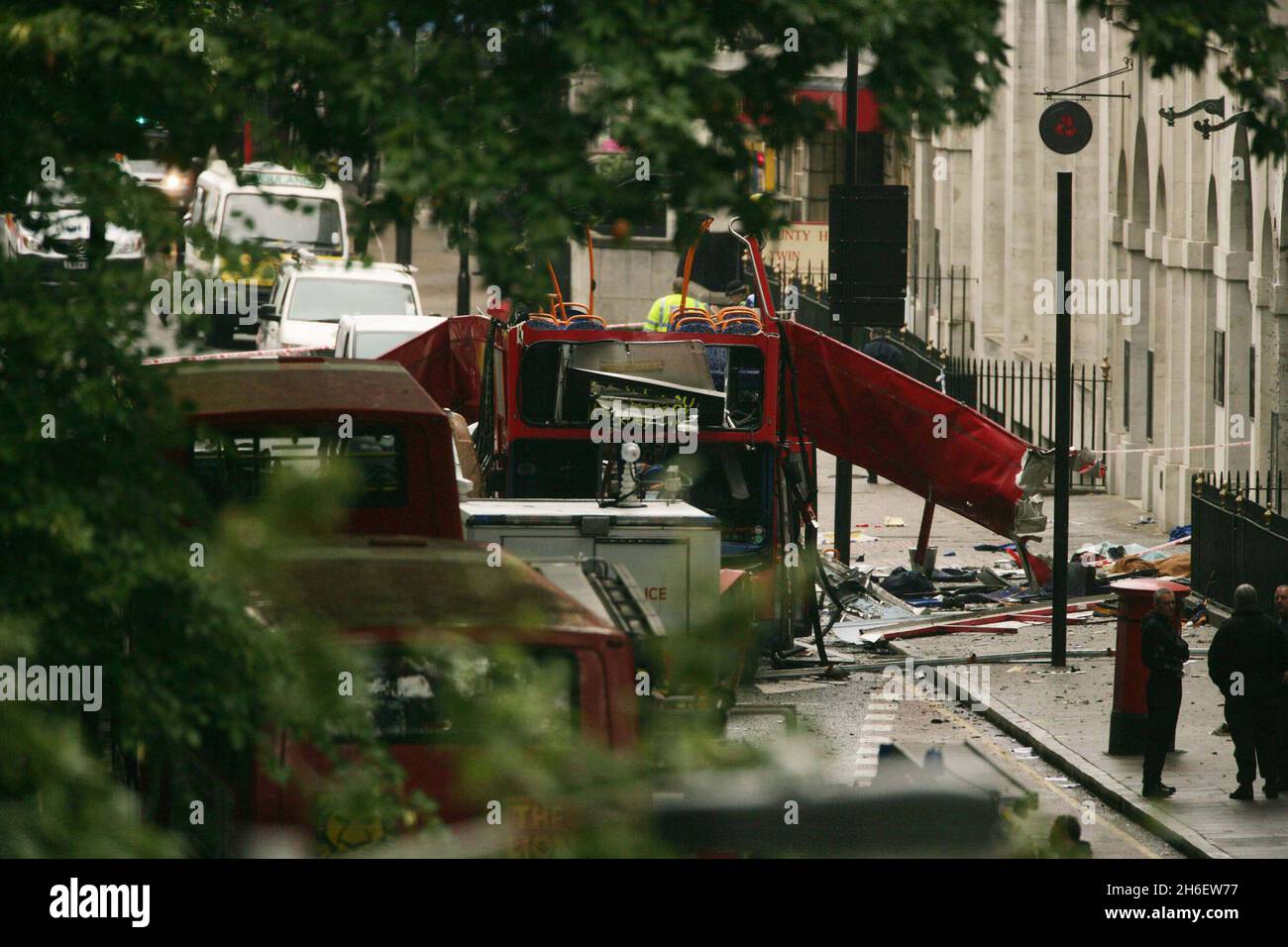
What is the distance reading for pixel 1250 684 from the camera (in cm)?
1299

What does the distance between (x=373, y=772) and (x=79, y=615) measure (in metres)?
1.03

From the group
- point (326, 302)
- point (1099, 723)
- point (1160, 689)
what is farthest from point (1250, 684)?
point (326, 302)

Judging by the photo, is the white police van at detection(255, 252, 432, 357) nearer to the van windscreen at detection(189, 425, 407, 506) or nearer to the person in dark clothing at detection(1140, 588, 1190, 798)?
the van windscreen at detection(189, 425, 407, 506)

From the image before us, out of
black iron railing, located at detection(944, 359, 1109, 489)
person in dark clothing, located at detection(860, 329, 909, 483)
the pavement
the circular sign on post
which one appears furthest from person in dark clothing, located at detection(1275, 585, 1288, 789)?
black iron railing, located at detection(944, 359, 1109, 489)

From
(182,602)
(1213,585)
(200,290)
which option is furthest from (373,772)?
(1213,585)

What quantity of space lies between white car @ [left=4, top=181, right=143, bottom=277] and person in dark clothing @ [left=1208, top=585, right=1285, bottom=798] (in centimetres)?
814

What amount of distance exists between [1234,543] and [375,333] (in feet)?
32.1

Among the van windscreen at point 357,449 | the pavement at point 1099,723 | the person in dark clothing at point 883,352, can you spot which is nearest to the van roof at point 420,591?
the van windscreen at point 357,449

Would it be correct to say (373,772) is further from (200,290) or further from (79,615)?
(200,290)

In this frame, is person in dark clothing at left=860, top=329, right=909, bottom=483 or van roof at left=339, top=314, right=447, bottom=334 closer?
van roof at left=339, top=314, right=447, bottom=334

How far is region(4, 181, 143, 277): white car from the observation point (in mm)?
6031

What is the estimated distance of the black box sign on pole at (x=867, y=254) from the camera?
22.2m

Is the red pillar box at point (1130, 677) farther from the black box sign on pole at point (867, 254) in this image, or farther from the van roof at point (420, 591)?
the black box sign on pole at point (867, 254)

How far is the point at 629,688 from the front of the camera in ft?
18.7
